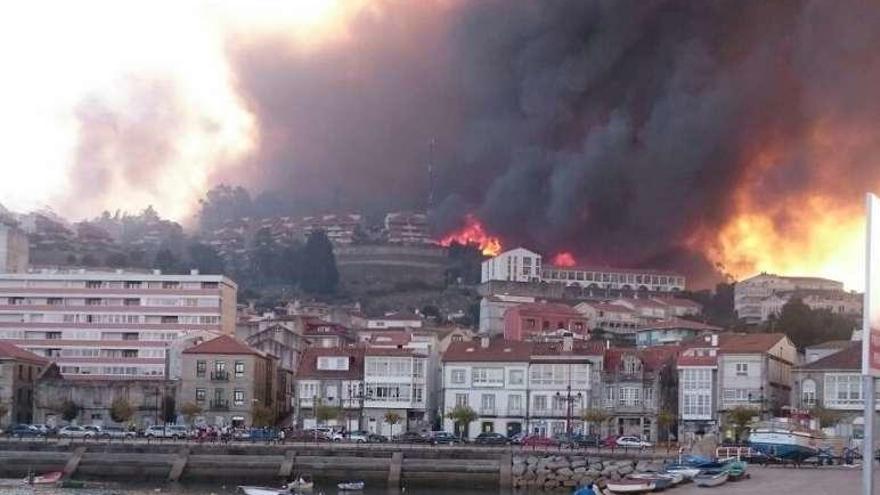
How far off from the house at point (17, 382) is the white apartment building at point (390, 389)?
20.9 meters

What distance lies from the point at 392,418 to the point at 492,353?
7078mm

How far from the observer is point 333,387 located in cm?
8931

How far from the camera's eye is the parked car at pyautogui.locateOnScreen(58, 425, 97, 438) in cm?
7456

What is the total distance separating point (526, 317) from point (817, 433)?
2023 inches

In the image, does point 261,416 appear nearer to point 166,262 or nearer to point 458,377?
point 458,377

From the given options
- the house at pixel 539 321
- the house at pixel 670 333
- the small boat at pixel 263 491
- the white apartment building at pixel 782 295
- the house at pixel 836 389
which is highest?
the white apartment building at pixel 782 295

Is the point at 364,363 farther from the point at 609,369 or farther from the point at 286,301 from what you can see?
the point at 286,301

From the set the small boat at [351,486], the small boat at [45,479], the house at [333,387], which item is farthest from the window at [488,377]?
the small boat at [45,479]

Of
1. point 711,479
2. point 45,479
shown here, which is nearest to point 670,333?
point 45,479

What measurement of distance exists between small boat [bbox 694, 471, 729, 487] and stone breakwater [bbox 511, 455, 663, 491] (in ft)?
45.3

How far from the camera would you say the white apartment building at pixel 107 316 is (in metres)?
111

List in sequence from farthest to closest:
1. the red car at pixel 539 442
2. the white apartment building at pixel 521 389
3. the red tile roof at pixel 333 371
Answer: the red tile roof at pixel 333 371 < the white apartment building at pixel 521 389 < the red car at pixel 539 442

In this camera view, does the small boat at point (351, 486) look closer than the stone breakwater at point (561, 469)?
Yes

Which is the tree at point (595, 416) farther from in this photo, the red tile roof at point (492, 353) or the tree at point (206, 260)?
the tree at point (206, 260)
